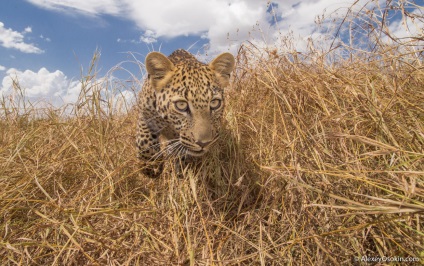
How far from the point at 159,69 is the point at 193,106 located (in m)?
0.76

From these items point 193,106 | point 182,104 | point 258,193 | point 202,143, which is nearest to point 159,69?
point 182,104

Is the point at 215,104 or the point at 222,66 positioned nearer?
the point at 215,104

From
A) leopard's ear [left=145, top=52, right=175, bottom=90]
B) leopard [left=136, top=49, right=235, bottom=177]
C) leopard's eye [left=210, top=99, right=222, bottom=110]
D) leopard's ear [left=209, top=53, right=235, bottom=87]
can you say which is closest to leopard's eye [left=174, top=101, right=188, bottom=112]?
leopard [left=136, top=49, right=235, bottom=177]

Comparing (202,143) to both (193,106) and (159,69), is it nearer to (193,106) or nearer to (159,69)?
(193,106)

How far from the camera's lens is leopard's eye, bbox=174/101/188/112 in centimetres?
350

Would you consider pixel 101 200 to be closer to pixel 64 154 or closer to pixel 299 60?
pixel 64 154

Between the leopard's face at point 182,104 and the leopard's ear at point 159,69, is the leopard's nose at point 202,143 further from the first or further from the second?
the leopard's ear at point 159,69

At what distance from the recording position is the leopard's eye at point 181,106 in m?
3.50

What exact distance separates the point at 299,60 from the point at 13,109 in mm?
4893

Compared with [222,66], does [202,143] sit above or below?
below

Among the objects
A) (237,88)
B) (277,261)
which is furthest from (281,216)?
(237,88)

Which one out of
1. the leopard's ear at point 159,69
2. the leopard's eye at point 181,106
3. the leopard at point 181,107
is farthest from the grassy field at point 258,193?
the leopard's ear at point 159,69

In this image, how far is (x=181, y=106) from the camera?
3.53 metres

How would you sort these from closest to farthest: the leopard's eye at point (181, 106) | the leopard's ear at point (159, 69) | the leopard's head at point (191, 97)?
the leopard's head at point (191, 97) → the leopard's eye at point (181, 106) → the leopard's ear at point (159, 69)
